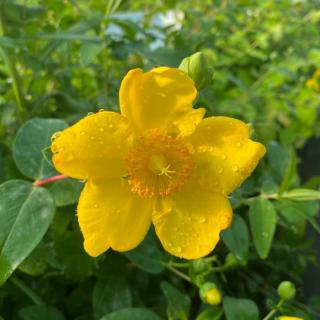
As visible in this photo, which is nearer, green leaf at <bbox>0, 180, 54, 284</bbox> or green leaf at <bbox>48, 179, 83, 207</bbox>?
green leaf at <bbox>0, 180, 54, 284</bbox>

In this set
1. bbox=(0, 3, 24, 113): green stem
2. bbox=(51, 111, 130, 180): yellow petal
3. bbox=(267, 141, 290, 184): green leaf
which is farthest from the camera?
bbox=(267, 141, 290, 184): green leaf

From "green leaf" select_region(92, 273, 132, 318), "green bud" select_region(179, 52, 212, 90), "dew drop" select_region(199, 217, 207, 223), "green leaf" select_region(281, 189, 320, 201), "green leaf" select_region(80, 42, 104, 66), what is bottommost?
"green leaf" select_region(92, 273, 132, 318)

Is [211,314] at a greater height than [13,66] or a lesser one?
lesser

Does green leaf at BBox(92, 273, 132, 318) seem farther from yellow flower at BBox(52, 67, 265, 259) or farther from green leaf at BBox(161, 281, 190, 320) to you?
yellow flower at BBox(52, 67, 265, 259)

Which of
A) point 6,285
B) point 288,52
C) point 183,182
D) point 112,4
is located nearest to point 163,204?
point 183,182

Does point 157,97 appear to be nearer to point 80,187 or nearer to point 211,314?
point 80,187

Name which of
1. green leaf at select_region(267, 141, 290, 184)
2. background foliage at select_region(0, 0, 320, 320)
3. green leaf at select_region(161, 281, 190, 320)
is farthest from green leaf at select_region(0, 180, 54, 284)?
green leaf at select_region(267, 141, 290, 184)

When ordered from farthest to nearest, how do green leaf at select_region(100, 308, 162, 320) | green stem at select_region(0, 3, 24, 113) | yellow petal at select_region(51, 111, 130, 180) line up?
1. green stem at select_region(0, 3, 24, 113)
2. green leaf at select_region(100, 308, 162, 320)
3. yellow petal at select_region(51, 111, 130, 180)

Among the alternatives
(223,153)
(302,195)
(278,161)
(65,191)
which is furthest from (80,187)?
(278,161)
